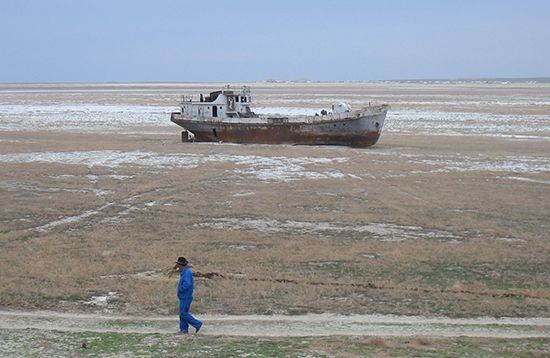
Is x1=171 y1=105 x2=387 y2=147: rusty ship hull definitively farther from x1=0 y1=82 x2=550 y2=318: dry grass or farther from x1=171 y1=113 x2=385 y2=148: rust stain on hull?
x1=0 y1=82 x2=550 y2=318: dry grass

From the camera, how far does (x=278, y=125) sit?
140ft

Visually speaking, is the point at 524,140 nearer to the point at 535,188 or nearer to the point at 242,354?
the point at 535,188

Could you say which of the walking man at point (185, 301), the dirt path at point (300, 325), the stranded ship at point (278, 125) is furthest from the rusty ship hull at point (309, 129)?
the walking man at point (185, 301)

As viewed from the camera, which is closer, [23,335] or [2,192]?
[23,335]

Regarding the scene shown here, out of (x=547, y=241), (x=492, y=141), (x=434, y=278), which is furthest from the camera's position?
(x=492, y=141)

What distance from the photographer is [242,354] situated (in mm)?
10250

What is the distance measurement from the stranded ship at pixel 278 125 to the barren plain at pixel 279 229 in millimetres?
2144

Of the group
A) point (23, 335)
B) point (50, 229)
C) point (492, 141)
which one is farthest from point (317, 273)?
point (492, 141)

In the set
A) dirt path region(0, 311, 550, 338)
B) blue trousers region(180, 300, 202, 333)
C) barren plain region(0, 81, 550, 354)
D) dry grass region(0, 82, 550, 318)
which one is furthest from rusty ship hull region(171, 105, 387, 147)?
blue trousers region(180, 300, 202, 333)

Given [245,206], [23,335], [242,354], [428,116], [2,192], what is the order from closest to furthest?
[242,354] → [23,335] → [245,206] → [2,192] → [428,116]

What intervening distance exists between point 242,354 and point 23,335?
3.50 m

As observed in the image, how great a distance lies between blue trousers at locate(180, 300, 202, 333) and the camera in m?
11.4

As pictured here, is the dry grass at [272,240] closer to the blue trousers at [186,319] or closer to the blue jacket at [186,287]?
the blue trousers at [186,319]

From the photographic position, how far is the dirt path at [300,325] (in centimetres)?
1173
